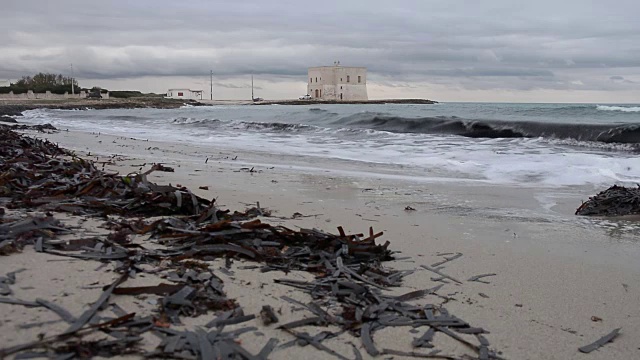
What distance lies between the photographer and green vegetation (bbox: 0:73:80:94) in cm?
6444

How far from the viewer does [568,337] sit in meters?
2.20

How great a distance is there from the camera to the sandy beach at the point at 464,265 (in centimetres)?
209

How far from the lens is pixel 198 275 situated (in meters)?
2.46

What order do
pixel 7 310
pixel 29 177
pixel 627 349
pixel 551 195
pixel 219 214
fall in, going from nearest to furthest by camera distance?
pixel 7 310
pixel 627 349
pixel 219 214
pixel 29 177
pixel 551 195

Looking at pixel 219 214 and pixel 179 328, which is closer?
pixel 179 328

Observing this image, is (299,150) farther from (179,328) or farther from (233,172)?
(179,328)

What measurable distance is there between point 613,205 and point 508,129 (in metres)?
11.7

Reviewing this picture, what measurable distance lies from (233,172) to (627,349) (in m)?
5.41

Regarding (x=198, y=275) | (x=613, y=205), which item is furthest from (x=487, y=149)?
(x=198, y=275)

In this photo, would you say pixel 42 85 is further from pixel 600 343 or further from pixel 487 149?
pixel 600 343

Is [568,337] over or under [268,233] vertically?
under

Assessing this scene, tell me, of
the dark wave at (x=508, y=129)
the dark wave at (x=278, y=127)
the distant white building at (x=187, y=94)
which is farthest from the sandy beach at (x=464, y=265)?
the distant white building at (x=187, y=94)

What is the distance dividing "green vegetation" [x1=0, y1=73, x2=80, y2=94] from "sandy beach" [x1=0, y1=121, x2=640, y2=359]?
67.7 m

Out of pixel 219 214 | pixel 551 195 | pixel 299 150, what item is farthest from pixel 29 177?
pixel 299 150
